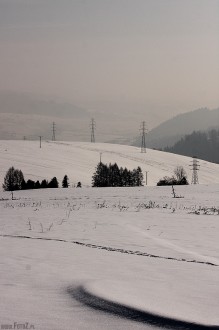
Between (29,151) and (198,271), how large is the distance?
122 metres

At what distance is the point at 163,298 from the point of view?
21.3 ft

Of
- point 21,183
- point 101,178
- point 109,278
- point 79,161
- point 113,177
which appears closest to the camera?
point 109,278

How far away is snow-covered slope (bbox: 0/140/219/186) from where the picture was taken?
10503cm

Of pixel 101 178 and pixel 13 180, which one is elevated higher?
pixel 101 178

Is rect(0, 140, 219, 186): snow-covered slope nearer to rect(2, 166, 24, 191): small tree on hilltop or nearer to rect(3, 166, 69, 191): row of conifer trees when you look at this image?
rect(2, 166, 24, 191): small tree on hilltop

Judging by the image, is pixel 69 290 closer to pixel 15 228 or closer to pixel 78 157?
pixel 15 228

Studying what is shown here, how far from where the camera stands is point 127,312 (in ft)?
19.2

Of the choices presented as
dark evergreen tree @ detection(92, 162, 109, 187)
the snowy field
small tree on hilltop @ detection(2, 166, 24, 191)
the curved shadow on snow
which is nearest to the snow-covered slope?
dark evergreen tree @ detection(92, 162, 109, 187)

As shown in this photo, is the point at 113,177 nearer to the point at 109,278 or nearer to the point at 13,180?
the point at 13,180

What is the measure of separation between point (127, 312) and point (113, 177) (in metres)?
94.4

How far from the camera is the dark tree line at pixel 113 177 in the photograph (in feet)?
312

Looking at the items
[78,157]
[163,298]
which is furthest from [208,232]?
[78,157]

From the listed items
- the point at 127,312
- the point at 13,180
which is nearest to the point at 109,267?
the point at 127,312

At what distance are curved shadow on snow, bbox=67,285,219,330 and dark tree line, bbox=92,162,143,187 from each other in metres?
85.4
